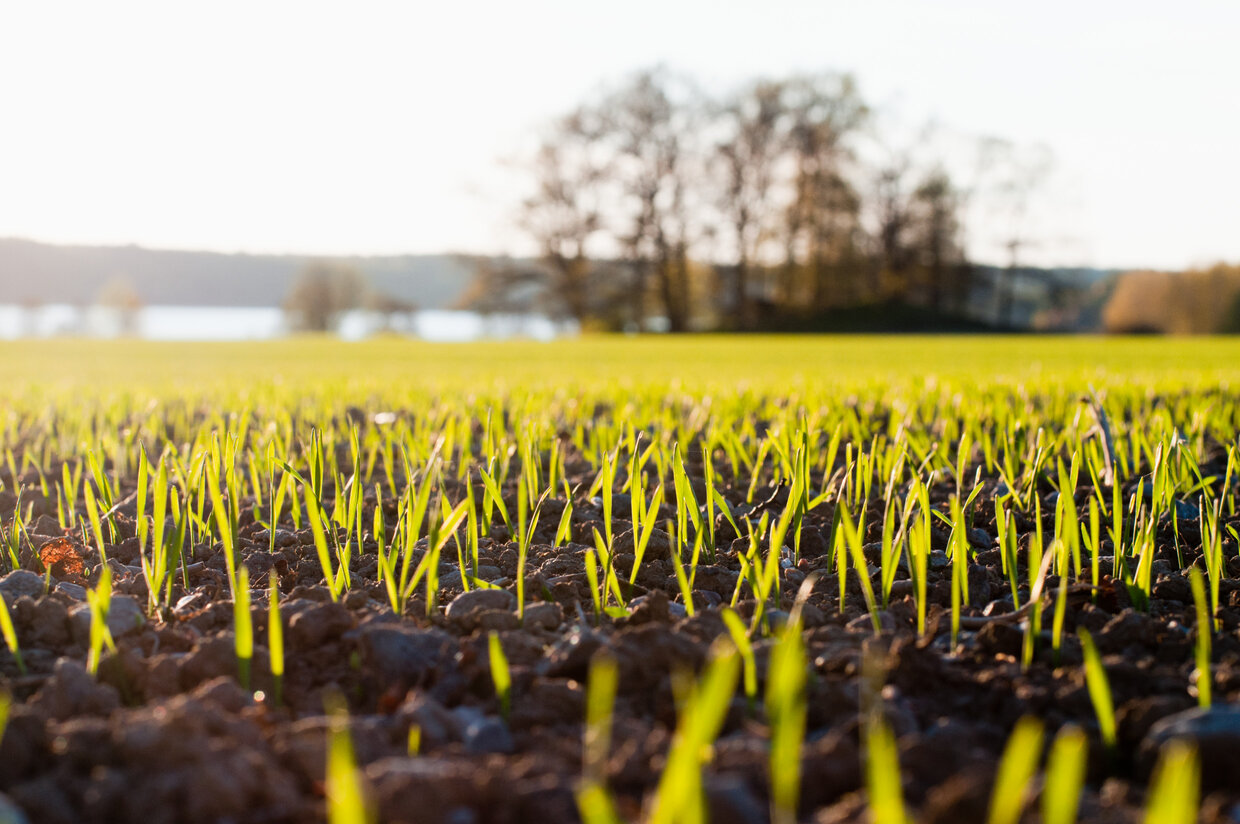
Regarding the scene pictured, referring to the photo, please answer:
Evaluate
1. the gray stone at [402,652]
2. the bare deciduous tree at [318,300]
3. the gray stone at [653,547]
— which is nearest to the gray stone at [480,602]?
the gray stone at [402,652]

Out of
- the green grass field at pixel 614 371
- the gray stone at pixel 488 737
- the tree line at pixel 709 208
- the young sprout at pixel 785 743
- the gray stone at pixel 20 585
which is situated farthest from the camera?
the tree line at pixel 709 208

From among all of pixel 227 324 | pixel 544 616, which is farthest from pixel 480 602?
pixel 227 324

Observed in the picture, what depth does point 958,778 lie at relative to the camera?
865 mm

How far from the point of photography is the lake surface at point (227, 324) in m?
41.9

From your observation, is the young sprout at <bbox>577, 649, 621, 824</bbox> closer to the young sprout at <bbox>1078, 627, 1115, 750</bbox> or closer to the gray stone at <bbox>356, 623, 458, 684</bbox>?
the gray stone at <bbox>356, 623, 458, 684</bbox>

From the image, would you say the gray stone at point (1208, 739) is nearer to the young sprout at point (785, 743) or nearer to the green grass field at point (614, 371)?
the young sprout at point (785, 743)

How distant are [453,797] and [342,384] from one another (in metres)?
5.30

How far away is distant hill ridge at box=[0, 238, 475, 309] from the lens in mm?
107562

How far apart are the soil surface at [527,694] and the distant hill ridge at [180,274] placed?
356ft

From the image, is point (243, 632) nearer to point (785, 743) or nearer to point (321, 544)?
point (321, 544)

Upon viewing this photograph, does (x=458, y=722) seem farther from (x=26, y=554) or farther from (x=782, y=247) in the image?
(x=782, y=247)

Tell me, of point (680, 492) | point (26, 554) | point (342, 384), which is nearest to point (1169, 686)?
point (680, 492)

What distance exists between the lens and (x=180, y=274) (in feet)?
399

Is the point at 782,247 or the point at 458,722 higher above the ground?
the point at 782,247
